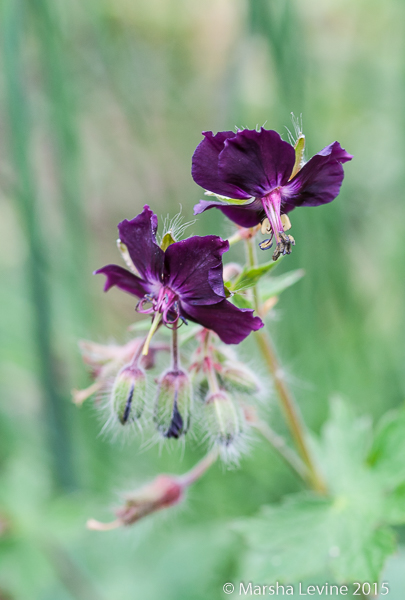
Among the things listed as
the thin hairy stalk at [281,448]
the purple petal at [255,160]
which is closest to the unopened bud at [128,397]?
the thin hairy stalk at [281,448]

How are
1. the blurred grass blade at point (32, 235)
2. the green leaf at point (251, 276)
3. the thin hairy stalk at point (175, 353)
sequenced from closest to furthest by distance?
the green leaf at point (251, 276) < the thin hairy stalk at point (175, 353) < the blurred grass blade at point (32, 235)

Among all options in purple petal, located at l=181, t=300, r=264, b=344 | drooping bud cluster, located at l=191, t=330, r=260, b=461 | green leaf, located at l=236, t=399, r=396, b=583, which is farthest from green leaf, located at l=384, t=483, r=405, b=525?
purple petal, located at l=181, t=300, r=264, b=344

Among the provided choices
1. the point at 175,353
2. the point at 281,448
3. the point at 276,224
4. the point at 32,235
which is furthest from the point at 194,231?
the point at 276,224

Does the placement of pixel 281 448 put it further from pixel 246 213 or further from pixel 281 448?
pixel 246 213

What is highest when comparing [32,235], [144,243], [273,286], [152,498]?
[32,235]

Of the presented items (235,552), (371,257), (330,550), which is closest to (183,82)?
(371,257)

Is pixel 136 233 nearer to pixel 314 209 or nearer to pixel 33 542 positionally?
pixel 314 209

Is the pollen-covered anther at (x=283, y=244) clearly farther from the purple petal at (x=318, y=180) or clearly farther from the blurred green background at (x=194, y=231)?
the blurred green background at (x=194, y=231)
